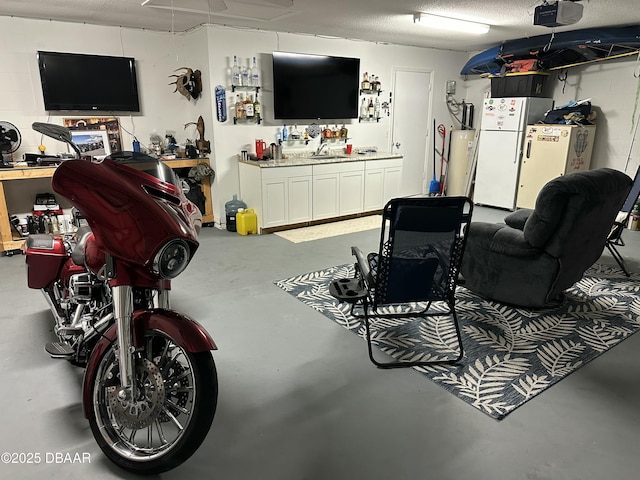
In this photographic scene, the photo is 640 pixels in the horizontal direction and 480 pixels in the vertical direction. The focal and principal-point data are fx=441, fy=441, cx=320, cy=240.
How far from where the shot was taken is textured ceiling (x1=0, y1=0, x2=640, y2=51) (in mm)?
4172

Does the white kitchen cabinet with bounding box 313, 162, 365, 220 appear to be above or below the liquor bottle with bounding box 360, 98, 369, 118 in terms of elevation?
below

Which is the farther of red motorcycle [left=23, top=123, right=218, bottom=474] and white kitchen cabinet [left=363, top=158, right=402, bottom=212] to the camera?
white kitchen cabinet [left=363, top=158, right=402, bottom=212]

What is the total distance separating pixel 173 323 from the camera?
1636 mm

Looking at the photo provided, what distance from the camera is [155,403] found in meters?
1.70

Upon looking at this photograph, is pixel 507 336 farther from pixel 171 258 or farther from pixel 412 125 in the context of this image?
pixel 412 125

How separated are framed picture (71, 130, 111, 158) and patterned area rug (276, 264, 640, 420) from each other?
3.09 meters

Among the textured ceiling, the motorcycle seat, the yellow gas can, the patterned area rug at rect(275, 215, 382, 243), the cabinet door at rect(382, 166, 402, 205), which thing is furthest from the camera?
the cabinet door at rect(382, 166, 402, 205)

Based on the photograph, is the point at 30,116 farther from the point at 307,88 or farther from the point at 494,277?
the point at 494,277

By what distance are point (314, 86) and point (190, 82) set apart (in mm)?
1631

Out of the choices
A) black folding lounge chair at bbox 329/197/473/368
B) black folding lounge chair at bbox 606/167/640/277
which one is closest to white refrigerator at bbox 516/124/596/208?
black folding lounge chair at bbox 606/167/640/277

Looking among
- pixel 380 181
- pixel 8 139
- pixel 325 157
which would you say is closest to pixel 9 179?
pixel 8 139

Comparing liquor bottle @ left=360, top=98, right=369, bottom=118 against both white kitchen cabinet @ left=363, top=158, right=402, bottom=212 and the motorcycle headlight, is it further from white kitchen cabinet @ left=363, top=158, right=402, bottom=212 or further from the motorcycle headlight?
the motorcycle headlight

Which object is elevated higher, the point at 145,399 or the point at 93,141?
the point at 93,141

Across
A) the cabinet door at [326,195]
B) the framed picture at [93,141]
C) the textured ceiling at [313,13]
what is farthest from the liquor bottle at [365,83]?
the framed picture at [93,141]
